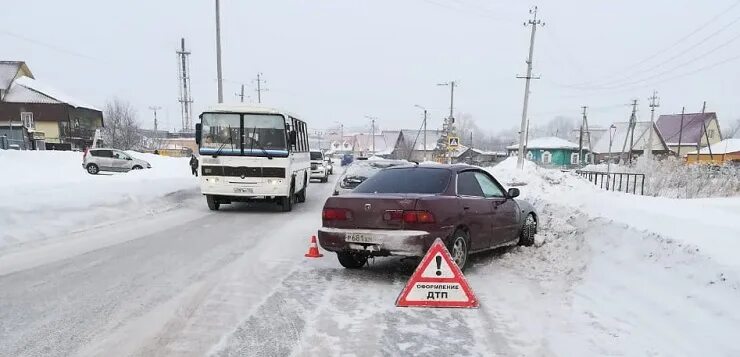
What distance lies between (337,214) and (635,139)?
276 ft

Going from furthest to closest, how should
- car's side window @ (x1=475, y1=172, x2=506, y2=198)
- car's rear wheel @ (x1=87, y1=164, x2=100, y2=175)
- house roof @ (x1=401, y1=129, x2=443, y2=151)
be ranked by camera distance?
1. house roof @ (x1=401, y1=129, x2=443, y2=151)
2. car's rear wheel @ (x1=87, y1=164, x2=100, y2=175)
3. car's side window @ (x1=475, y1=172, x2=506, y2=198)

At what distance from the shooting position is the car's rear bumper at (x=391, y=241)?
6309 mm

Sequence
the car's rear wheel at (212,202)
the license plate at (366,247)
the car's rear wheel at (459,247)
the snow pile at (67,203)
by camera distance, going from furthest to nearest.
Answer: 1. the car's rear wheel at (212,202)
2. the snow pile at (67,203)
3. the car's rear wheel at (459,247)
4. the license plate at (366,247)

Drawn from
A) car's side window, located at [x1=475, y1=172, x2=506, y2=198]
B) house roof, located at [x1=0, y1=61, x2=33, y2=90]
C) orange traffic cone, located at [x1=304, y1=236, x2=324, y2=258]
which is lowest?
orange traffic cone, located at [x1=304, y1=236, x2=324, y2=258]

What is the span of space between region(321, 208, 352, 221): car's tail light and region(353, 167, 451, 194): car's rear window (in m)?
0.59

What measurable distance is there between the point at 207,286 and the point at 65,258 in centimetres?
298

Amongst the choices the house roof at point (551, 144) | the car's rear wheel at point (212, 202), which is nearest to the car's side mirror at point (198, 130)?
the car's rear wheel at point (212, 202)

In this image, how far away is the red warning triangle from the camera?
5.51 metres

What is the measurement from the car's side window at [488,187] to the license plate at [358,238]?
2.14 meters

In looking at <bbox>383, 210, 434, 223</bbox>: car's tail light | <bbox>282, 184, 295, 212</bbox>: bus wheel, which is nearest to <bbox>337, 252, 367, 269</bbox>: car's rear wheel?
<bbox>383, 210, 434, 223</bbox>: car's tail light

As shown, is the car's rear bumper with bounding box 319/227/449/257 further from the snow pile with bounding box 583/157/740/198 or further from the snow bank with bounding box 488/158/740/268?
the snow pile with bounding box 583/157/740/198

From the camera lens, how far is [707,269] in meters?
5.07

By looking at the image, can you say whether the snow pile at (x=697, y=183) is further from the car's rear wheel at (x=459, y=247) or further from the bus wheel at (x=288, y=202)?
the car's rear wheel at (x=459, y=247)

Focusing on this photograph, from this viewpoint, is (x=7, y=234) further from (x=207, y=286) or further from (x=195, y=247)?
(x=207, y=286)
